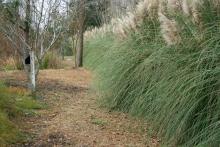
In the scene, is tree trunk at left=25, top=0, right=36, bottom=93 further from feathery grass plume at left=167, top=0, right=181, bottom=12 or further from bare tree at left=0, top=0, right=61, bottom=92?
feathery grass plume at left=167, top=0, right=181, bottom=12

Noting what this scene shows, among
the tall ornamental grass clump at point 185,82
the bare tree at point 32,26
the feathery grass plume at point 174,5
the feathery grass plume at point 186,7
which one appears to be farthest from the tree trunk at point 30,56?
the feathery grass plume at point 186,7

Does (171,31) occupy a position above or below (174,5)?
below

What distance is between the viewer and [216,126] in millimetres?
3711

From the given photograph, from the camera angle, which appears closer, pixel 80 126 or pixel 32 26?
pixel 80 126

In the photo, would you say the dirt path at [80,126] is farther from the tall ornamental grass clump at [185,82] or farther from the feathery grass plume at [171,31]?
the feathery grass plume at [171,31]

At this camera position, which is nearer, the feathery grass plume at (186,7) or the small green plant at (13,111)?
the feathery grass plume at (186,7)

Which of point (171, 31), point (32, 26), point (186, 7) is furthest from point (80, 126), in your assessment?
point (32, 26)

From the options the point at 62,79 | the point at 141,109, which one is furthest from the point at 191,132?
the point at 62,79

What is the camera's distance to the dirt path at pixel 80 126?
16.6ft

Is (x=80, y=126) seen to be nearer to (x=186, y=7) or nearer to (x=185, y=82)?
(x=185, y=82)

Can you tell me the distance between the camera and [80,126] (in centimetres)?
569

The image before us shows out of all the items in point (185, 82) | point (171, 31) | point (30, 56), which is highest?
point (171, 31)

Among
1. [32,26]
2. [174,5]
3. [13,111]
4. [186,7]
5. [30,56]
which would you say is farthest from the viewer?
[32,26]

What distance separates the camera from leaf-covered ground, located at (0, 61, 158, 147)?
5.06 meters
